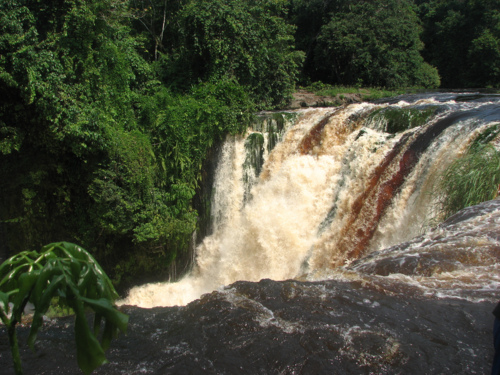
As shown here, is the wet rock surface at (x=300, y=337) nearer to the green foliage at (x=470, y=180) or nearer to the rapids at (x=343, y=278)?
the rapids at (x=343, y=278)

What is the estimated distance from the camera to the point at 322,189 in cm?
863

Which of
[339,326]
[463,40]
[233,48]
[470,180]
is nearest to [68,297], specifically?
[339,326]

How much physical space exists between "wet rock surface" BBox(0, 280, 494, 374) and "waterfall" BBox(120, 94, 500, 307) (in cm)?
296

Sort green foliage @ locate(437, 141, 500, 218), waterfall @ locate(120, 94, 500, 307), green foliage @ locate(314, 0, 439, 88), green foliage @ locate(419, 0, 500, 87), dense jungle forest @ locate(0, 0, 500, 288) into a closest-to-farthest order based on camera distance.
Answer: green foliage @ locate(437, 141, 500, 218) < waterfall @ locate(120, 94, 500, 307) < dense jungle forest @ locate(0, 0, 500, 288) < green foliage @ locate(314, 0, 439, 88) < green foliage @ locate(419, 0, 500, 87)

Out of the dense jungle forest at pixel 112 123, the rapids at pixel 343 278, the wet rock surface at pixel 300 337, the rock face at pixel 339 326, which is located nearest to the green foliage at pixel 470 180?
the rapids at pixel 343 278

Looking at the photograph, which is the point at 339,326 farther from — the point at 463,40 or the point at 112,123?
the point at 463,40

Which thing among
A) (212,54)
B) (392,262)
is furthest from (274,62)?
(392,262)

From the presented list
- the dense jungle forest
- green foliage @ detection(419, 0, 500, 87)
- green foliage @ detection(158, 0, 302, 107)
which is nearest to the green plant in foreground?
the dense jungle forest

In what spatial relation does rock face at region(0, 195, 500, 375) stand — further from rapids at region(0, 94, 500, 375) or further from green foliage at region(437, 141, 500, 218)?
green foliage at region(437, 141, 500, 218)

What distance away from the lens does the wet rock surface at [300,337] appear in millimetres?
2986

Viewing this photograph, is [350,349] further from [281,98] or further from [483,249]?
[281,98]

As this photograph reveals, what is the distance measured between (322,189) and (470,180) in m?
3.25

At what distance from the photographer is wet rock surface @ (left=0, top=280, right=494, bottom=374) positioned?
9.80 feet

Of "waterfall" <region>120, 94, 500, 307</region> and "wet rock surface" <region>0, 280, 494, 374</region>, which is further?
"waterfall" <region>120, 94, 500, 307</region>
